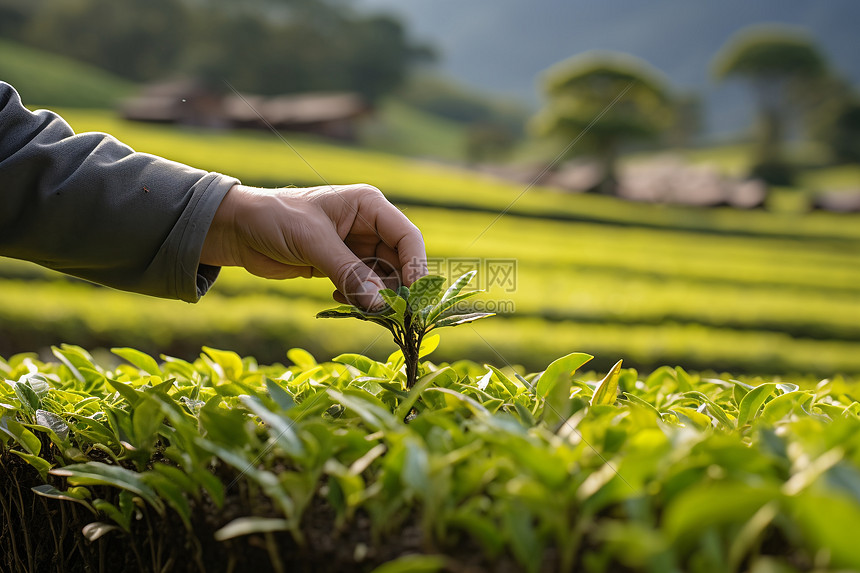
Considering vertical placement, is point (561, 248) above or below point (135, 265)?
below

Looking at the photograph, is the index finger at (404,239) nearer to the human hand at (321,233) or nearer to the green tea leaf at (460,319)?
the human hand at (321,233)

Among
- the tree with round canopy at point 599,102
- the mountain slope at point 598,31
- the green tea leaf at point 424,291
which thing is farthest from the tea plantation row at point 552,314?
the mountain slope at point 598,31

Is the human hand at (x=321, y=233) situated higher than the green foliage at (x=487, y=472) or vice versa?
the human hand at (x=321, y=233)

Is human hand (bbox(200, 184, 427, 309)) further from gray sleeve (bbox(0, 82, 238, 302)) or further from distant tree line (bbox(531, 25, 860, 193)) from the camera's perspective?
distant tree line (bbox(531, 25, 860, 193))

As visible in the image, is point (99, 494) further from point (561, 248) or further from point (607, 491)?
point (561, 248)

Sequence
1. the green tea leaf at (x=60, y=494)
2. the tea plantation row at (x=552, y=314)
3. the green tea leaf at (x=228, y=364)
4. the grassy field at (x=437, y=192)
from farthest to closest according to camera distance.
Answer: the grassy field at (x=437, y=192), the tea plantation row at (x=552, y=314), the green tea leaf at (x=228, y=364), the green tea leaf at (x=60, y=494)

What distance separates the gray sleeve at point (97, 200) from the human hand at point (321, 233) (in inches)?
2.3

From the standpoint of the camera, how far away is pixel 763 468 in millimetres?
538

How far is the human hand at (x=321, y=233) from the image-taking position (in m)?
1.01

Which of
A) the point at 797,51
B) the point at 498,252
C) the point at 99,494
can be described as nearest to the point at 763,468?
the point at 99,494

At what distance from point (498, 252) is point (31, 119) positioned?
18.4 ft

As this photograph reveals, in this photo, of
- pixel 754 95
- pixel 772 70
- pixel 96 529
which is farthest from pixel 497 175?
pixel 96 529

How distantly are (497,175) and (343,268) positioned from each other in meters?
21.0

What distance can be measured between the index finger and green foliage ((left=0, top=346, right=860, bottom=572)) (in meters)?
0.19
